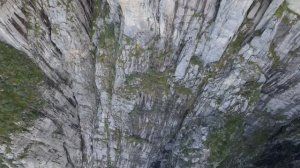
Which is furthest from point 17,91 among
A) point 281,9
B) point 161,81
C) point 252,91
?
point 281,9

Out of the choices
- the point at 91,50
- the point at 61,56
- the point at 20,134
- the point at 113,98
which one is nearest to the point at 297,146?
the point at 113,98

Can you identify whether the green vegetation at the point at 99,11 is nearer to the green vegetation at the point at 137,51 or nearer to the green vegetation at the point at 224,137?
the green vegetation at the point at 137,51

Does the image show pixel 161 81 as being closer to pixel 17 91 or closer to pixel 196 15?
pixel 196 15

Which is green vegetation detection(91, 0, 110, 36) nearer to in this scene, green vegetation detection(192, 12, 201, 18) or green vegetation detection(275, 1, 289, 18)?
green vegetation detection(192, 12, 201, 18)

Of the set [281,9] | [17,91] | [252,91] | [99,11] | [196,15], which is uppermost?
[99,11]

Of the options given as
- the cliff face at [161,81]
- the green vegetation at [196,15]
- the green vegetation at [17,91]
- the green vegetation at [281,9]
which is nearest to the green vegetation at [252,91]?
the cliff face at [161,81]

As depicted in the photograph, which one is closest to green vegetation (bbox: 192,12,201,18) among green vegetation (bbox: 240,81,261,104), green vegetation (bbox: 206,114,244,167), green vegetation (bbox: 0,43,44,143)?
green vegetation (bbox: 240,81,261,104)

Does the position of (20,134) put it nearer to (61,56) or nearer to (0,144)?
(0,144)
